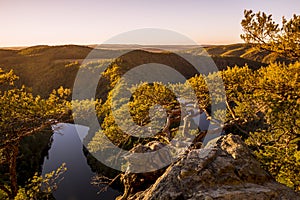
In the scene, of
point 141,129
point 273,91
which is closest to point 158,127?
point 141,129

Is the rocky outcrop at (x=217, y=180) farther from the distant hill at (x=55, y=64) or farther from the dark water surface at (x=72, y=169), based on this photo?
the distant hill at (x=55, y=64)

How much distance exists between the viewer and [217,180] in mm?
5348

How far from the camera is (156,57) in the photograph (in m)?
127

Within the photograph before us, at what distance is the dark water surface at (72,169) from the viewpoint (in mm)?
40562

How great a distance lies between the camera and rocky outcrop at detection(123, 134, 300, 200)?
194 inches

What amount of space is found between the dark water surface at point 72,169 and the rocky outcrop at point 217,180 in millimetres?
29979

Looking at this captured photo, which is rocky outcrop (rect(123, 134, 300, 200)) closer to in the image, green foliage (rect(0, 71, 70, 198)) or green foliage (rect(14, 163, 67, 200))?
green foliage (rect(14, 163, 67, 200))

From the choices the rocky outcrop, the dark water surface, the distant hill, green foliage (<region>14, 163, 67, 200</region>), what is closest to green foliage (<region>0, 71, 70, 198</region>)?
green foliage (<region>14, 163, 67, 200</region>)

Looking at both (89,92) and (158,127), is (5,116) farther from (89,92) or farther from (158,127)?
(89,92)

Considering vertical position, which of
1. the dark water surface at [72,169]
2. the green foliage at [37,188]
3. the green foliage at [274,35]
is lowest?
the dark water surface at [72,169]

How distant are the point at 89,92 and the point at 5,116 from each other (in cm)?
8546

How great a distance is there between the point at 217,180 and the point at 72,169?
156 ft

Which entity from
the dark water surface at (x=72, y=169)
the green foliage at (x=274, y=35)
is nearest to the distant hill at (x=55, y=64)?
the dark water surface at (x=72, y=169)

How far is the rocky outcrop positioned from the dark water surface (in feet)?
98.4
